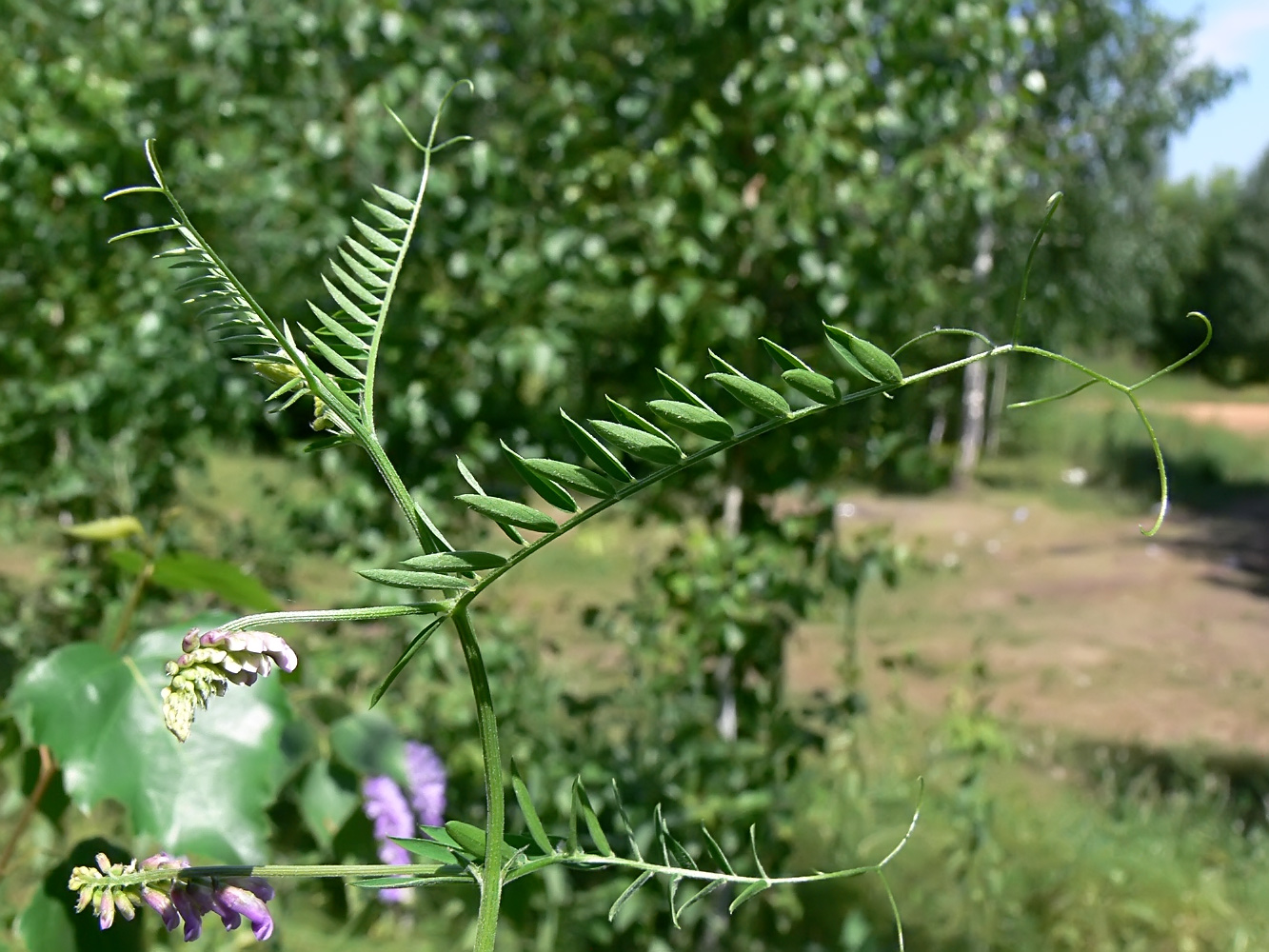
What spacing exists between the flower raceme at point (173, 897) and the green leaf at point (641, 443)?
217 millimetres

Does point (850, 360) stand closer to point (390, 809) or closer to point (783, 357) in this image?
point (783, 357)

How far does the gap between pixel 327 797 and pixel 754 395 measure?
2.65ft

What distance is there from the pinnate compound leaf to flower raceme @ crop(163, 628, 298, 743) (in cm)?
4

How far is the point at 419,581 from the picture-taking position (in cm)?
42

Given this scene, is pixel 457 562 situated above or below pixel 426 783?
above

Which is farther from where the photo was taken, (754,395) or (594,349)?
(594,349)

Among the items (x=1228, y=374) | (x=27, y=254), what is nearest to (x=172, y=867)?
(x=27, y=254)

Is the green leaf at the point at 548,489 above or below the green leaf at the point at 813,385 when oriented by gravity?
below

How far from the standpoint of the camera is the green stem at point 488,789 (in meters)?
0.42

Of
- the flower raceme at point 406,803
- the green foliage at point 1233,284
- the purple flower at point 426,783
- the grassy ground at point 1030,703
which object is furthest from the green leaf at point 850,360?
the green foliage at point 1233,284

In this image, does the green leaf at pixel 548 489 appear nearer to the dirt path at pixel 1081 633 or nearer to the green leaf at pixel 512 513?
the green leaf at pixel 512 513

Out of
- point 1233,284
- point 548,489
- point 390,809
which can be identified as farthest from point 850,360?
point 1233,284

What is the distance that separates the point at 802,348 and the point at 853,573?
42 cm

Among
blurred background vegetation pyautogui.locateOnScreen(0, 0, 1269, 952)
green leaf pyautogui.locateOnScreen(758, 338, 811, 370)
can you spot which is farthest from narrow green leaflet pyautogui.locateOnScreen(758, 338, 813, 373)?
blurred background vegetation pyautogui.locateOnScreen(0, 0, 1269, 952)
